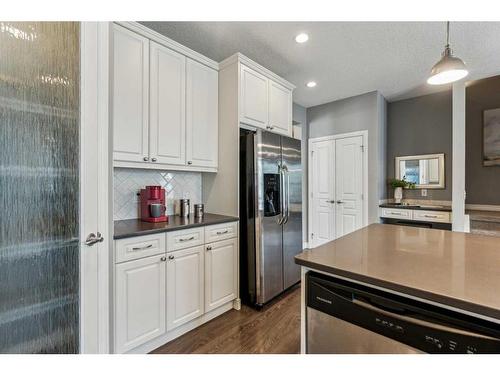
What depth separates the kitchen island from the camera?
A: 75 cm

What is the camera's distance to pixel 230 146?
8.20 feet

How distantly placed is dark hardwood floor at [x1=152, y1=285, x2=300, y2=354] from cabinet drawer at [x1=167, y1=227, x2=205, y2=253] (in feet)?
2.40

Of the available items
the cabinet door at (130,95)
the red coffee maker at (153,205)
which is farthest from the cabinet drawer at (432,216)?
the cabinet door at (130,95)

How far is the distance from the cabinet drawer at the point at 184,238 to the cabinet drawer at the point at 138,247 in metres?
0.07

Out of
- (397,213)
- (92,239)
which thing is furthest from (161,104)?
(397,213)

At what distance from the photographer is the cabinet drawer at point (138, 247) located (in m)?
1.57

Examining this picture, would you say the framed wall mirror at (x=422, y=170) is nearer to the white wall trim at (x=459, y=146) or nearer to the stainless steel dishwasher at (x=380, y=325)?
the white wall trim at (x=459, y=146)

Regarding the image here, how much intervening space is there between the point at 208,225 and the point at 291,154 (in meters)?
1.28

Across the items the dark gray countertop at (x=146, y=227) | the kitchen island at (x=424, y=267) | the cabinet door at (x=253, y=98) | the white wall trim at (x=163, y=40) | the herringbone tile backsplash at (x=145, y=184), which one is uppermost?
the white wall trim at (x=163, y=40)

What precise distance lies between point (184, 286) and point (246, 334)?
2.14ft

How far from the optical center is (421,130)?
4.04 metres

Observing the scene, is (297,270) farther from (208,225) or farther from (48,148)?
(48,148)

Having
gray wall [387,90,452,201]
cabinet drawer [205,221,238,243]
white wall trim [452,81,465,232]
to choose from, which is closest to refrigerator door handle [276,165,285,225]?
cabinet drawer [205,221,238,243]
